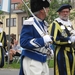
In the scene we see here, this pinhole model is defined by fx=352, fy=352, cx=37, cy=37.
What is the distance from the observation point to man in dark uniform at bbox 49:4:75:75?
245 inches

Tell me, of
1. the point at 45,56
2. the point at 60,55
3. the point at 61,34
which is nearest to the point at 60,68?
the point at 60,55

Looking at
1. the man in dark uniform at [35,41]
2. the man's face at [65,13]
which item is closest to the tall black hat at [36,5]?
the man in dark uniform at [35,41]

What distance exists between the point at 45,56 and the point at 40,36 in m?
0.29

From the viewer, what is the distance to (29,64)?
473 cm

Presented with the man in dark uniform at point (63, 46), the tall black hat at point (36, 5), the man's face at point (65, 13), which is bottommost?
the man in dark uniform at point (63, 46)

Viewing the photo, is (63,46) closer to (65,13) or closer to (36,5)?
(65,13)

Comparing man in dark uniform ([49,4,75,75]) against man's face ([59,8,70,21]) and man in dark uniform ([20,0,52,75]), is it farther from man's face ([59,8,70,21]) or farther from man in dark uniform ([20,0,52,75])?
man in dark uniform ([20,0,52,75])

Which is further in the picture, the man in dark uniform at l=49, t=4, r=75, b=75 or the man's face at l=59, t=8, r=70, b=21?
the man's face at l=59, t=8, r=70, b=21

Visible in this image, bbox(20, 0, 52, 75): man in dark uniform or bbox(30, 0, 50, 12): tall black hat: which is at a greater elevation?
bbox(30, 0, 50, 12): tall black hat

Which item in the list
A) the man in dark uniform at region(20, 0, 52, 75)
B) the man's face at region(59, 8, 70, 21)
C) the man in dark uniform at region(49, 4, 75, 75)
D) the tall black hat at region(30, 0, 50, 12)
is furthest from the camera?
the man's face at region(59, 8, 70, 21)

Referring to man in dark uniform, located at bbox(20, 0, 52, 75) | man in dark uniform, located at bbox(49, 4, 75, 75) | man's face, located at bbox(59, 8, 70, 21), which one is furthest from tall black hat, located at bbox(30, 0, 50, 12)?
man's face, located at bbox(59, 8, 70, 21)

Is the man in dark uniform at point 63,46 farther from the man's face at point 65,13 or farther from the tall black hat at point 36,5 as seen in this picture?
the tall black hat at point 36,5

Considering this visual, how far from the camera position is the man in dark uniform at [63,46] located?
20.4 feet

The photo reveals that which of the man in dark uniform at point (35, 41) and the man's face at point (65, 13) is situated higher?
the man's face at point (65, 13)
